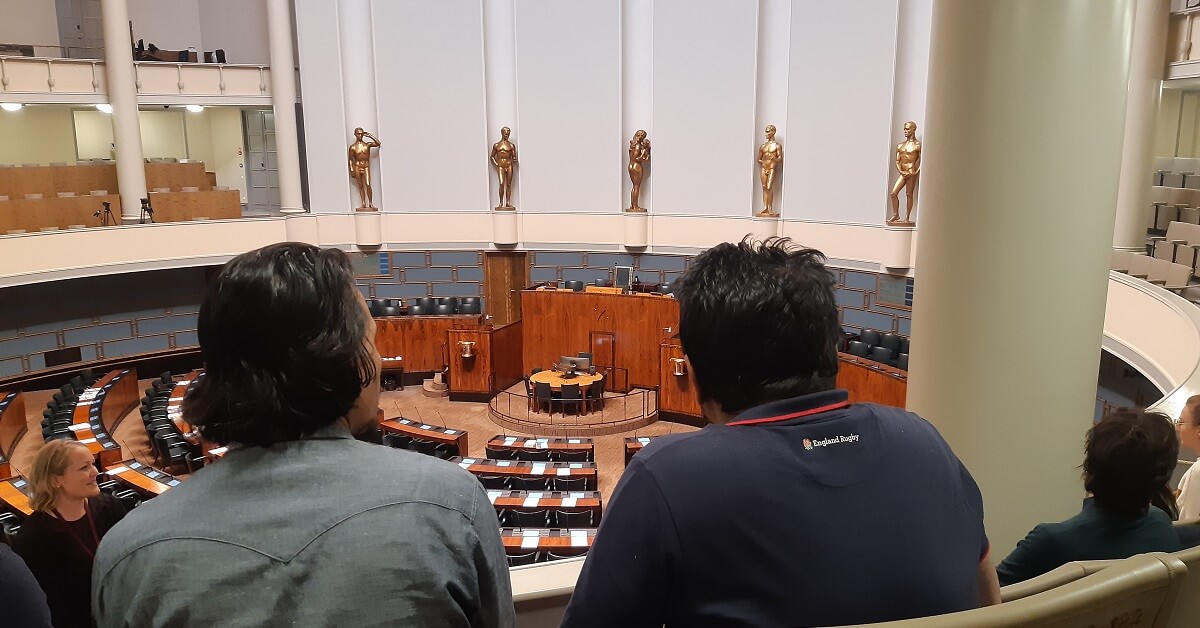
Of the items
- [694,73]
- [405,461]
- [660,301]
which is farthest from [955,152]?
[694,73]

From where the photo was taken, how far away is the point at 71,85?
14859 millimetres

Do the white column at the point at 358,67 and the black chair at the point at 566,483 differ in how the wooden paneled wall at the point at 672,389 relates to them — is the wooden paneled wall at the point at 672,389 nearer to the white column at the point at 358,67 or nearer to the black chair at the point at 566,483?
the black chair at the point at 566,483

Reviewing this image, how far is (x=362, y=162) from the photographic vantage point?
1652 centimetres

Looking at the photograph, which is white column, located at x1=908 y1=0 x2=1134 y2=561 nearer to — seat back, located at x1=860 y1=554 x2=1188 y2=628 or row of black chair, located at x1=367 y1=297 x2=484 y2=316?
seat back, located at x1=860 y1=554 x2=1188 y2=628

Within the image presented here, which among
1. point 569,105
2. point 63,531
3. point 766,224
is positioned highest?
point 569,105

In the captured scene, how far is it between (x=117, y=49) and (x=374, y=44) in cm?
453

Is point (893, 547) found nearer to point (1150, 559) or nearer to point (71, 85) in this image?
point (1150, 559)

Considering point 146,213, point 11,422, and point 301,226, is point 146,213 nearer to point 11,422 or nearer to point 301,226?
point 301,226

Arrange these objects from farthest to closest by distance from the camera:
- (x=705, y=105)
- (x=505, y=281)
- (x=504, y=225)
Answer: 1. (x=505, y=281)
2. (x=504, y=225)
3. (x=705, y=105)

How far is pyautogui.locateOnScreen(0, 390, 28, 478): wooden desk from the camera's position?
11.0 meters

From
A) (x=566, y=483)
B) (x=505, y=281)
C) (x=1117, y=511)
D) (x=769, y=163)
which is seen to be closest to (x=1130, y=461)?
(x=1117, y=511)

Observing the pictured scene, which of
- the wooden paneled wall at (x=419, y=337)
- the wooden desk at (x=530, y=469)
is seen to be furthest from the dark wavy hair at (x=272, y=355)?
the wooden paneled wall at (x=419, y=337)

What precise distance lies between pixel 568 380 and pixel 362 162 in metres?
6.63

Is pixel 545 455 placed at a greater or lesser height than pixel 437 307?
lesser
